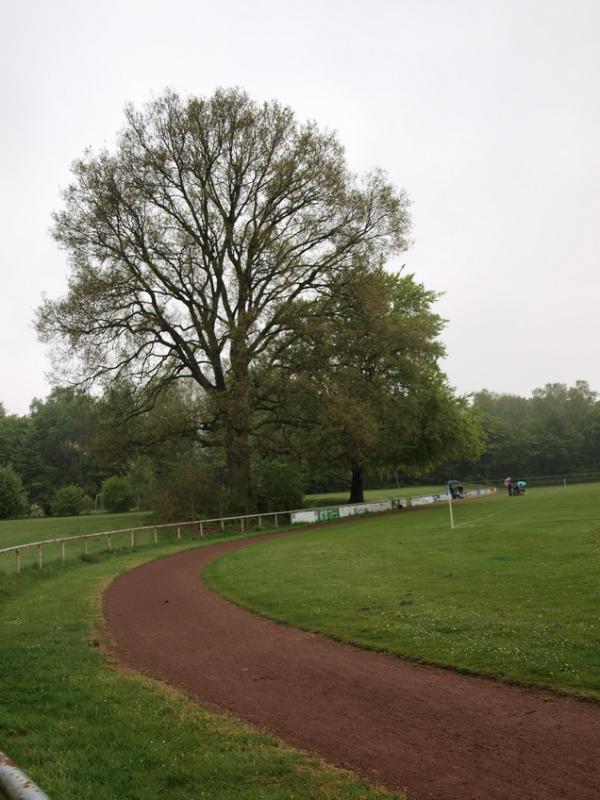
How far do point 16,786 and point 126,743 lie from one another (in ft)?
13.2

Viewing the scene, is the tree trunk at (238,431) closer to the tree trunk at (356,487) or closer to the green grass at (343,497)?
the green grass at (343,497)

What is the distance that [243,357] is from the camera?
37562 mm

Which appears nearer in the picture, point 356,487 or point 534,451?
point 356,487

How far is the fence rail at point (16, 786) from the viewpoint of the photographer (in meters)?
2.36

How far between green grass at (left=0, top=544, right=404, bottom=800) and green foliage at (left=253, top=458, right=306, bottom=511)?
1333 inches

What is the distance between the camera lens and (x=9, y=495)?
64812 millimetres

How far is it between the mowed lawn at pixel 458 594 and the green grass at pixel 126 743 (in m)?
3.51

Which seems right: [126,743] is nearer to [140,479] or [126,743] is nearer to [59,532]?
[59,532]

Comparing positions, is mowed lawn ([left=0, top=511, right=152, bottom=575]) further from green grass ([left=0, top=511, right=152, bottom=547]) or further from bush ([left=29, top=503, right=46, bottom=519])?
bush ([left=29, top=503, right=46, bottom=519])

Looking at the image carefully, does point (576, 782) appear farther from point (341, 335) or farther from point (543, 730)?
point (341, 335)

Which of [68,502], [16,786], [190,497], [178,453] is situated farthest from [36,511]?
[16,786]

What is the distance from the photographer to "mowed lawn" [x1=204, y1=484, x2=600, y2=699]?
28.0 feet

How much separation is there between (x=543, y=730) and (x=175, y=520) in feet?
111

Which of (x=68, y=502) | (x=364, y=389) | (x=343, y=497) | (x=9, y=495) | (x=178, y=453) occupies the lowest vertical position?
(x=343, y=497)
